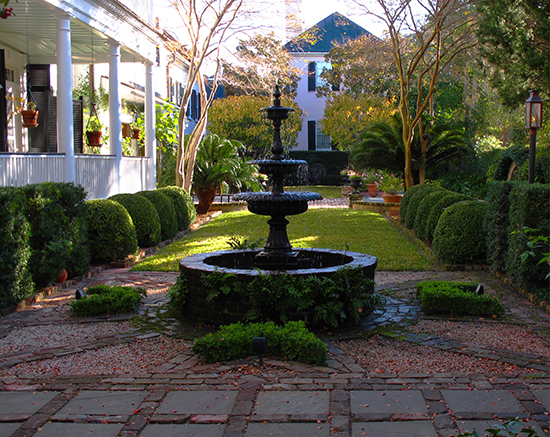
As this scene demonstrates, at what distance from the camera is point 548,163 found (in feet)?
39.0

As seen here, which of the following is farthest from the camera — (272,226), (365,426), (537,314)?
(272,226)

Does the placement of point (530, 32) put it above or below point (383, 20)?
below

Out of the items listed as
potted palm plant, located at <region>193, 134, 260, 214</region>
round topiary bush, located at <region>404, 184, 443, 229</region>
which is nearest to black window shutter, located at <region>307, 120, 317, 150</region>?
potted palm plant, located at <region>193, 134, 260, 214</region>

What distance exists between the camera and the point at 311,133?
35750mm

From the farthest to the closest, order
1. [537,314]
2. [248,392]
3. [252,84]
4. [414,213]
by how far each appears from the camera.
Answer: [252,84] → [414,213] → [537,314] → [248,392]

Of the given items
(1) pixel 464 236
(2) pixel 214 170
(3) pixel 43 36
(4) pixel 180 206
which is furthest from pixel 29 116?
(1) pixel 464 236

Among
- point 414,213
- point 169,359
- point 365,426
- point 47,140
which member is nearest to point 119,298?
point 169,359

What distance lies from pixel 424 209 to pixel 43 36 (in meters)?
8.79

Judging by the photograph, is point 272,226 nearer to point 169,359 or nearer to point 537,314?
point 169,359

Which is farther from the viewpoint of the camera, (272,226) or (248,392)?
(272,226)

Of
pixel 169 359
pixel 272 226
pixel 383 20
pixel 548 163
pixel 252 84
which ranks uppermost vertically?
pixel 383 20

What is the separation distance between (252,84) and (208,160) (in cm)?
263

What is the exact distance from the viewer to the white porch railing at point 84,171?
848cm

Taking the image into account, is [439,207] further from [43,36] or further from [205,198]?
[43,36]
